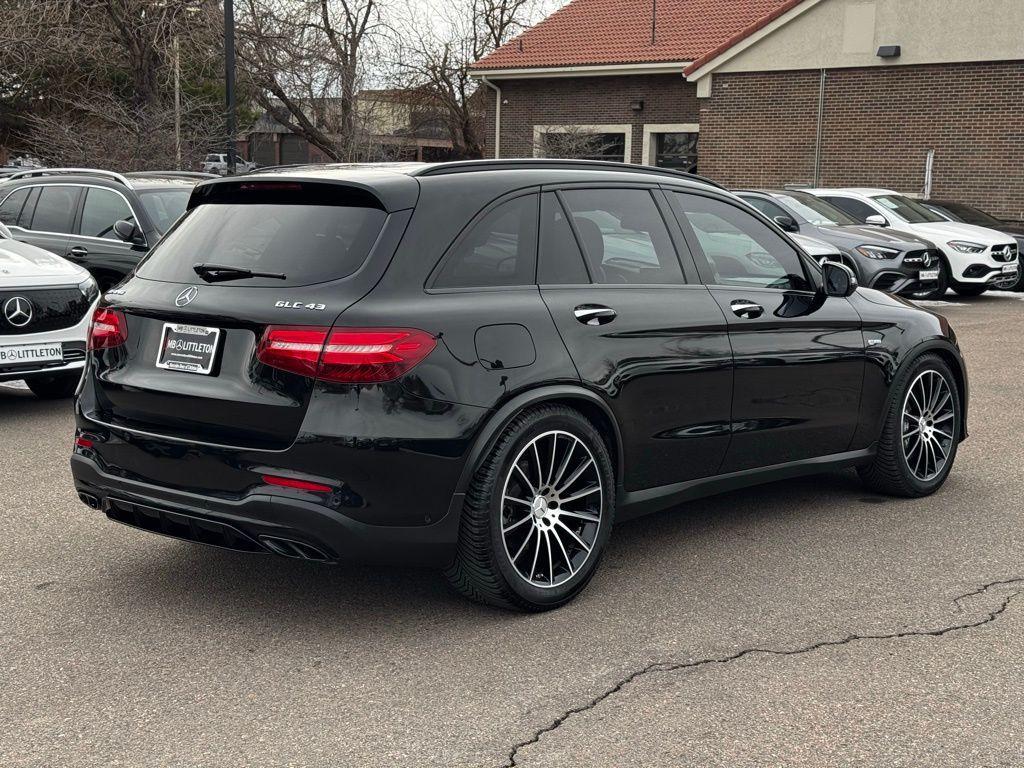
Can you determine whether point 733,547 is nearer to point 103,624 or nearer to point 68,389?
point 103,624

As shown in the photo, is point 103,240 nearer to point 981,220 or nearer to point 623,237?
point 623,237

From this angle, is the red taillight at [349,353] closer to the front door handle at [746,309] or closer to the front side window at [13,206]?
the front door handle at [746,309]

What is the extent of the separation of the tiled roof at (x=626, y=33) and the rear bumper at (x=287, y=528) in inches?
1117

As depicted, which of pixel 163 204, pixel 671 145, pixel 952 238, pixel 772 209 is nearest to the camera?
pixel 163 204

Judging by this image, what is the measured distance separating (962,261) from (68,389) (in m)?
13.0

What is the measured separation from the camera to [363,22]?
1480 inches

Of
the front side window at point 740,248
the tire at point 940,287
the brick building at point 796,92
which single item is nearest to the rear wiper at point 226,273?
the front side window at point 740,248

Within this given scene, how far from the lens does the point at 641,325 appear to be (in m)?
4.88

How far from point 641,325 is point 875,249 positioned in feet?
41.0

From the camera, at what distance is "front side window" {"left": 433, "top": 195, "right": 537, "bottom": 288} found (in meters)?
4.41

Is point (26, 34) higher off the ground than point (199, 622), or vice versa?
point (26, 34)

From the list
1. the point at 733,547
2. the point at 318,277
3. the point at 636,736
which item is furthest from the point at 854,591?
the point at 318,277

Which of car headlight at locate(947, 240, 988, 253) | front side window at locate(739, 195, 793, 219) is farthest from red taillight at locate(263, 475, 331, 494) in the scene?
car headlight at locate(947, 240, 988, 253)

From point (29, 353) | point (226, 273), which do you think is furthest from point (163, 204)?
point (226, 273)
